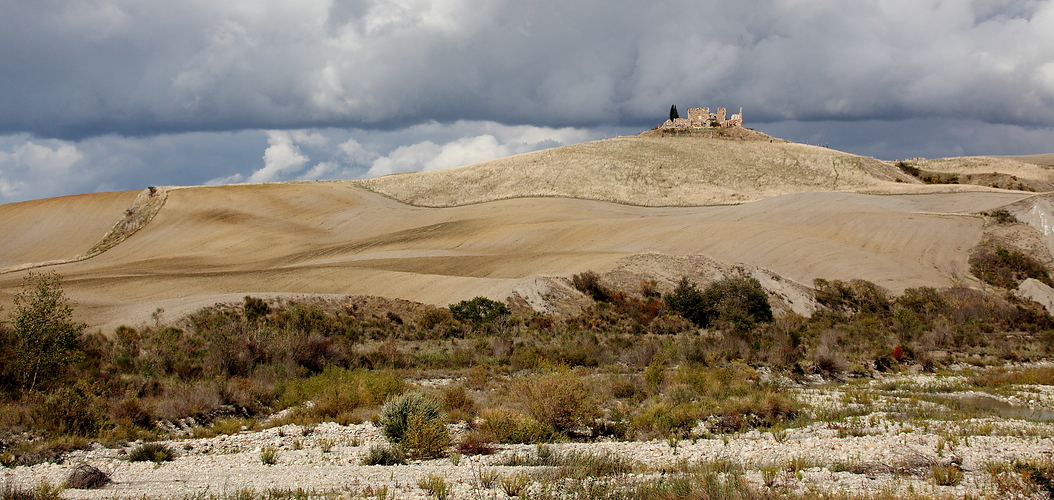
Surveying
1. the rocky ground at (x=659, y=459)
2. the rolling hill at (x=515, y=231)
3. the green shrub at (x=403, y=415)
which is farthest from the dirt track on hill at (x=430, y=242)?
the green shrub at (x=403, y=415)

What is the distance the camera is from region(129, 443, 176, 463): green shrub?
11.9 m

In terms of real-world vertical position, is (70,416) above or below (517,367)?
above

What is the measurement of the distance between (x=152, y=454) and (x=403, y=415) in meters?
4.35

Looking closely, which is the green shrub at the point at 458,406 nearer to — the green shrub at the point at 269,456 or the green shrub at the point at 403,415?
the green shrub at the point at 403,415

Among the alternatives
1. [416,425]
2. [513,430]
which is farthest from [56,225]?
[513,430]

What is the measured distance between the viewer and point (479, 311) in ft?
108

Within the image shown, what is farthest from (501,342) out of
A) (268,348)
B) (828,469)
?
(828,469)

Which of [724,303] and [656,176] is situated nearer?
[724,303]

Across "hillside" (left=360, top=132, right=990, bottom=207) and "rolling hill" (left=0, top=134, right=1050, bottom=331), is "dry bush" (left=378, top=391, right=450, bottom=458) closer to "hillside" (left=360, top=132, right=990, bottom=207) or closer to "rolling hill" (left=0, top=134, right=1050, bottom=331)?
"rolling hill" (left=0, top=134, right=1050, bottom=331)

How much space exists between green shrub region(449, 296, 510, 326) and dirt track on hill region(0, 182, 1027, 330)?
2.04 m

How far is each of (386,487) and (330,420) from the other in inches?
232

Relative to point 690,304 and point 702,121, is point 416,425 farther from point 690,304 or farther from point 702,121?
point 702,121

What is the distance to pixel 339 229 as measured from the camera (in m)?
67.2

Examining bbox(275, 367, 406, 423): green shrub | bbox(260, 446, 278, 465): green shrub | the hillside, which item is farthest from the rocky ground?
the hillside
